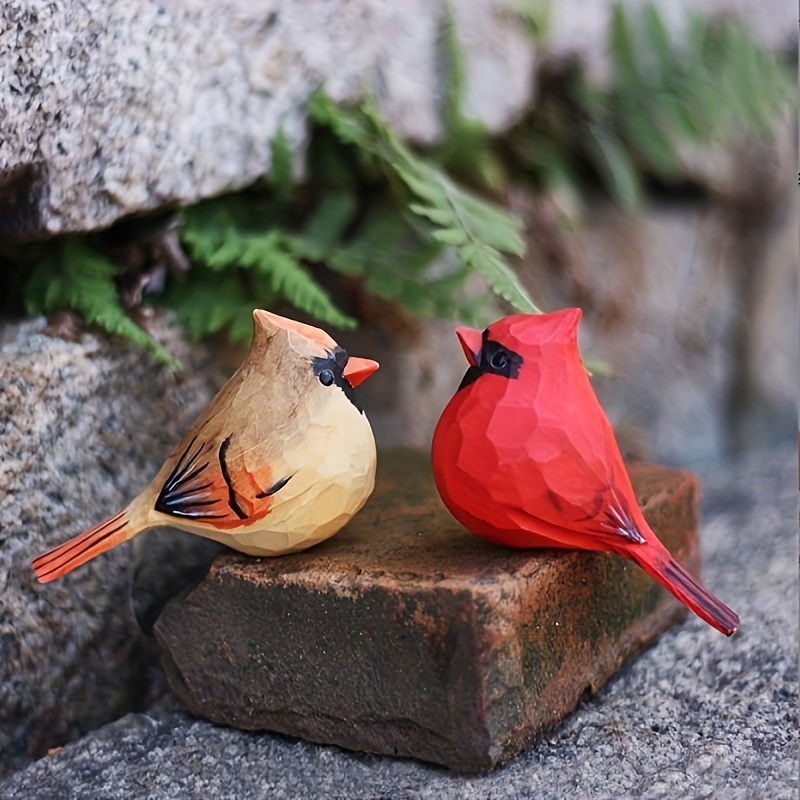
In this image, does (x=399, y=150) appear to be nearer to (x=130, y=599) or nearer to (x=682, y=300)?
(x=130, y=599)

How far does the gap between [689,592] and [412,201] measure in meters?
1.01

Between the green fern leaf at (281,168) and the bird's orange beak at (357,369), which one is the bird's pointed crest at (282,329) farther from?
the green fern leaf at (281,168)

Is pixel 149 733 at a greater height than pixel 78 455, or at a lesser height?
lesser

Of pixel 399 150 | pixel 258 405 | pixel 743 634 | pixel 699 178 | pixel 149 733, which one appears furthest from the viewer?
pixel 699 178

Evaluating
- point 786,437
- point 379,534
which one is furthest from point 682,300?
point 379,534

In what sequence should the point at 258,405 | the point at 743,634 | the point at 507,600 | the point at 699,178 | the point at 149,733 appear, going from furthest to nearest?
the point at 699,178 → the point at 743,634 → the point at 149,733 → the point at 258,405 → the point at 507,600

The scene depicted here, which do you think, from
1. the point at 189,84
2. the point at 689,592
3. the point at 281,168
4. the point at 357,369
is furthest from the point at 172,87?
the point at 689,592

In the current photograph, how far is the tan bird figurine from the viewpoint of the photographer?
1.40 meters

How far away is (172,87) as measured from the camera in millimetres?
1743

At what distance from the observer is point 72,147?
1.58m

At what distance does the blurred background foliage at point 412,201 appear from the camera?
1.73m

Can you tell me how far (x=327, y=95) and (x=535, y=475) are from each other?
106 centimetres

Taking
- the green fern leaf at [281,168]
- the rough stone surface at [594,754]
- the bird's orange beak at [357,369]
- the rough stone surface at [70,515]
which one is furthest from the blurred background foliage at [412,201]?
the rough stone surface at [594,754]

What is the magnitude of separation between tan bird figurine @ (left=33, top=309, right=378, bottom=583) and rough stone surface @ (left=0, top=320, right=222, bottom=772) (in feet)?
0.61
